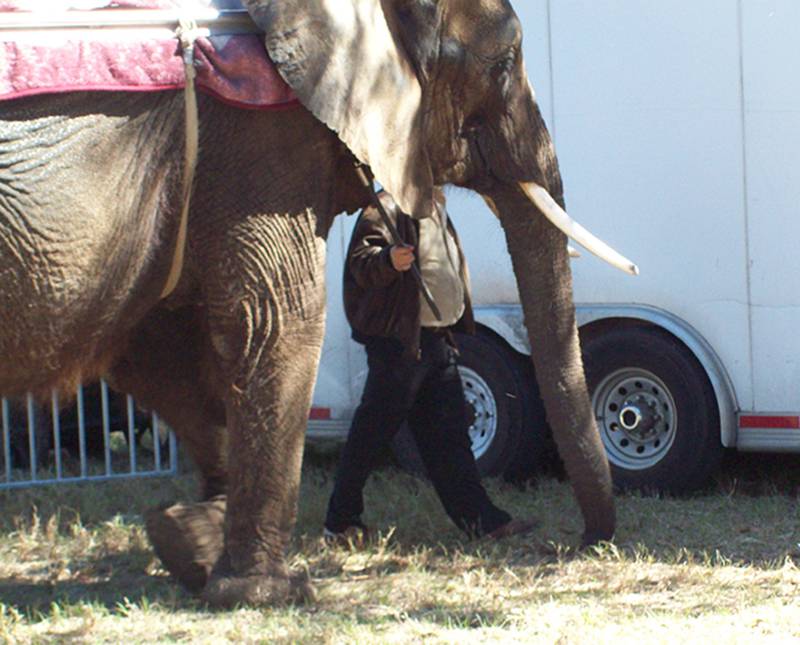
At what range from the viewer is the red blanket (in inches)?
193

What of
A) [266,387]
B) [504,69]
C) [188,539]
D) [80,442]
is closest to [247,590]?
[188,539]

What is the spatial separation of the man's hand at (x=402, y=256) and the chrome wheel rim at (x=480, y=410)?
2127 mm

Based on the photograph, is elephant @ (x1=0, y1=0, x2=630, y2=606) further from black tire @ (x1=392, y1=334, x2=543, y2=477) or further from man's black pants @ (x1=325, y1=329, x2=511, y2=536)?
black tire @ (x1=392, y1=334, x2=543, y2=477)

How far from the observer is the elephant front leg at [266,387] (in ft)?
17.9

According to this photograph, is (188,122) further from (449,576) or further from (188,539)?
(449,576)

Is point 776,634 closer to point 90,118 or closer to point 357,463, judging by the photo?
point 357,463

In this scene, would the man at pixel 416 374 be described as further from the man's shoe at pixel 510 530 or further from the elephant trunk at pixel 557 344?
the elephant trunk at pixel 557 344

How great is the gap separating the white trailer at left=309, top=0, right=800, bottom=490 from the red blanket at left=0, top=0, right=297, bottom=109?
321cm

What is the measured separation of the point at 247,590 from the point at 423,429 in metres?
1.88

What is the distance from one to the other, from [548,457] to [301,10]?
14.4 ft

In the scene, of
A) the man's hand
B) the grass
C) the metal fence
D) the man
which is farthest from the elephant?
the metal fence

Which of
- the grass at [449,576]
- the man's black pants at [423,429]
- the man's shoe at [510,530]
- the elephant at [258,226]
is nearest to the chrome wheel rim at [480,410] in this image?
the grass at [449,576]

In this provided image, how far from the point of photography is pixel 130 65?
5.11 metres

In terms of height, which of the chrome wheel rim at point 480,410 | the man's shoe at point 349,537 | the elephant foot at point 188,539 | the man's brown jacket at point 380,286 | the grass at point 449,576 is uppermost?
the man's brown jacket at point 380,286
